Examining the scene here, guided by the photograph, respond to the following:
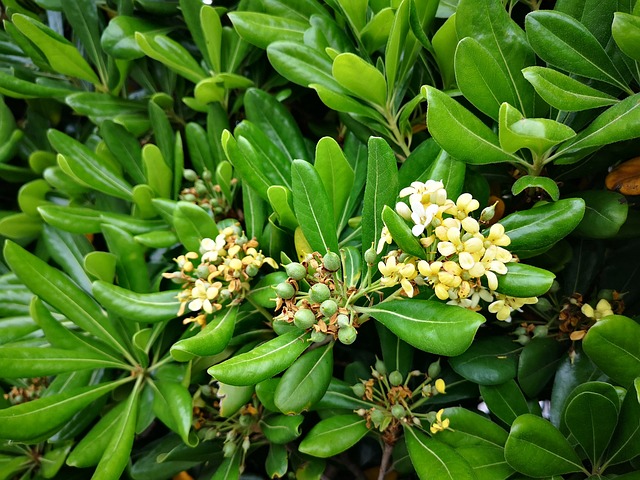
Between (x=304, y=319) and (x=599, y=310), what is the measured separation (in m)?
0.57

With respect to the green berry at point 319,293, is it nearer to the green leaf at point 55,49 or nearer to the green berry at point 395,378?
the green berry at point 395,378

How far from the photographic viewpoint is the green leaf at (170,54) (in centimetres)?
118

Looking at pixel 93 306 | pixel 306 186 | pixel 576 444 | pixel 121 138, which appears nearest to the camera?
pixel 306 186

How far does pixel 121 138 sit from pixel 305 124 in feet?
1.57

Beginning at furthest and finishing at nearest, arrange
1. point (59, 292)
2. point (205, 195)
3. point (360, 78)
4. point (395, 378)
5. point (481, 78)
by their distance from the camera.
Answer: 1. point (205, 195)
2. point (59, 292)
3. point (395, 378)
4. point (360, 78)
5. point (481, 78)

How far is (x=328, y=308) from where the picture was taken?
31.8 inches

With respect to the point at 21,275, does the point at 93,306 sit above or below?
below

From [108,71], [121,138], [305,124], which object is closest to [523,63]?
[305,124]

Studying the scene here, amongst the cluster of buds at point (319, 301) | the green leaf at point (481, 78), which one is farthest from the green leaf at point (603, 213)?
the cluster of buds at point (319, 301)

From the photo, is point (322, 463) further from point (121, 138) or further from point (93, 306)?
point (121, 138)

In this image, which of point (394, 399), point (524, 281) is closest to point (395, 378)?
point (394, 399)

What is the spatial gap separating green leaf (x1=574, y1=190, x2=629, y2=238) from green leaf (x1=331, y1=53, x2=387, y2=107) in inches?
16.1

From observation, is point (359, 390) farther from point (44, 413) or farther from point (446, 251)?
point (44, 413)

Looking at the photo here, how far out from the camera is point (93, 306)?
125 centimetres
